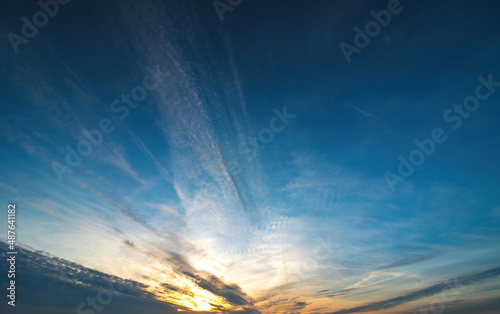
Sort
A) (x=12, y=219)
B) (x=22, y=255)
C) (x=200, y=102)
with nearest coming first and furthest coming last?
(x=200, y=102) < (x=12, y=219) < (x=22, y=255)

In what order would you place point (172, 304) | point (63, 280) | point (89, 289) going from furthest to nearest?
point (172, 304) → point (89, 289) → point (63, 280)

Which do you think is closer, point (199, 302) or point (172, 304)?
point (199, 302)

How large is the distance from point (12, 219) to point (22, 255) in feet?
51.4

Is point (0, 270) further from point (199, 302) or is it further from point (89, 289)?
point (199, 302)

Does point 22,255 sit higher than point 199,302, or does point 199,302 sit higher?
point 22,255

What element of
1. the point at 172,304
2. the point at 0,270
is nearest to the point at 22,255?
the point at 0,270

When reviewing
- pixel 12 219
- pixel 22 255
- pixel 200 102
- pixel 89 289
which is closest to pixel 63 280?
pixel 89 289

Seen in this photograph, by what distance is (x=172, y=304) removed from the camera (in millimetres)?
56375

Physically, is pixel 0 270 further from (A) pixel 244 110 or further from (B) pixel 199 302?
(A) pixel 244 110

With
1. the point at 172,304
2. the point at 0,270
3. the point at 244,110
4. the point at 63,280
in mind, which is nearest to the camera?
the point at 244,110

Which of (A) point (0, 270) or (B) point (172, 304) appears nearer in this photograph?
(A) point (0, 270)

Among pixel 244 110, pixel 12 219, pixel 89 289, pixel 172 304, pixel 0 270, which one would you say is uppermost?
pixel 244 110

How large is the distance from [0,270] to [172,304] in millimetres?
41329

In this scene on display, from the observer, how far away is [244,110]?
11.8 m
